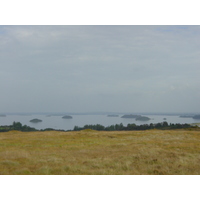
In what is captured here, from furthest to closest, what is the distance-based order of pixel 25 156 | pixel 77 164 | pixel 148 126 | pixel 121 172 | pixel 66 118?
pixel 66 118 → pixel 148 126 → pixel 25 156 → pixel 77 164 → pixel 121 172

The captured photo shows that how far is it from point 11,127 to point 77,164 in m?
42.1

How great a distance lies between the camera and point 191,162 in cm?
1322

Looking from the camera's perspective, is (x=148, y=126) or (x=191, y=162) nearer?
(x=191, y=162)

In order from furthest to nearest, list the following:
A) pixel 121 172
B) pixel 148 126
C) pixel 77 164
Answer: pixel 148 126 → pixel 77 164 → pixel 121 172

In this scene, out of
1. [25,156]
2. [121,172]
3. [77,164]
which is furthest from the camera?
[25,156]

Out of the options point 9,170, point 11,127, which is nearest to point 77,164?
point 9,170

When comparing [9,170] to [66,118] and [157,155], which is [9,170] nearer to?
[157,155]

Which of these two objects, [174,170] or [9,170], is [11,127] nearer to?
[9,170]

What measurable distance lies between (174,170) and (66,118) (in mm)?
95531

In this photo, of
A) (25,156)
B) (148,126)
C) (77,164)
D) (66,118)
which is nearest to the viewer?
(77,164)

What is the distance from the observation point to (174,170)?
38.5 feet
